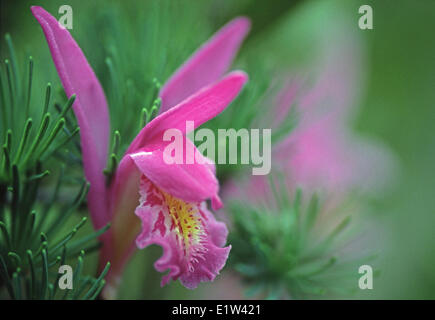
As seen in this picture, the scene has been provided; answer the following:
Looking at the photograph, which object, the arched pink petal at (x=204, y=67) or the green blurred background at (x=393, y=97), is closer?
the arched pink petal at (x=204, y=67)

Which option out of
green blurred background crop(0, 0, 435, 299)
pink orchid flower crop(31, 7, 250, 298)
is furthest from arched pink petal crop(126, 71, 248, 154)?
green blurred background crop(0, 0, 435, 299)

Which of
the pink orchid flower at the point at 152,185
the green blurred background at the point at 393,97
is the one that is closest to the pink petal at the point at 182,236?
the pink orchid flower at the point at 152,185

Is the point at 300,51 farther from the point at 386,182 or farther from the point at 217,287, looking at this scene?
the point at 217,287

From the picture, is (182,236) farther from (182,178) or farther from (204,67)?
(204,67)

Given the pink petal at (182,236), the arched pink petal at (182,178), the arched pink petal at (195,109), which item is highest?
the arched pink petal at (195,109)

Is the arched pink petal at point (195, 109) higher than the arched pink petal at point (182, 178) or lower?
higher

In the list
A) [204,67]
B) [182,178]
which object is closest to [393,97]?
[204,67]

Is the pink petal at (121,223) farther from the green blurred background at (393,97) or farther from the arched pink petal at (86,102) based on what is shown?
the green blurred background at (393,97)
